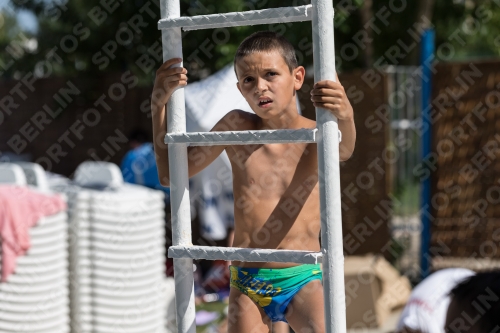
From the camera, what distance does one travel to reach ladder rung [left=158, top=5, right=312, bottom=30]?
6.44 ft

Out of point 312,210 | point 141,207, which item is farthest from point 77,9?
point 312,210

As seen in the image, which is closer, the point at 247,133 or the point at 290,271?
the point at 247,133

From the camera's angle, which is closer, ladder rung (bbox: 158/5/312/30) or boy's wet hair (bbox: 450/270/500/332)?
boy's wet hair (bbox: 450/270/500/332)

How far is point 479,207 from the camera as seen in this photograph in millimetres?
6477

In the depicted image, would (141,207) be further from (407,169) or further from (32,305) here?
(407,169)

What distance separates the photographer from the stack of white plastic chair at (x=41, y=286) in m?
4.25

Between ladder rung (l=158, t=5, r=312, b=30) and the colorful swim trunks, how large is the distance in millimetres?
829

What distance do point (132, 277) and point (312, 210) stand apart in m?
2.48

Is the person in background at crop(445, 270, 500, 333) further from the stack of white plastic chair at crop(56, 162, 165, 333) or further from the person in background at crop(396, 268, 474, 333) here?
the stack of white plastic chair at crop(56, 162, 165, 333)

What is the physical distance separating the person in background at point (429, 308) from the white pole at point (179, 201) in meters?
1.37

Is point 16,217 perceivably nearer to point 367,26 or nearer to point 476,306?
point 476,306

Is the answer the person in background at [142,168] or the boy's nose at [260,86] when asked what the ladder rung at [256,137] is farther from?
the person in background at [142,168]

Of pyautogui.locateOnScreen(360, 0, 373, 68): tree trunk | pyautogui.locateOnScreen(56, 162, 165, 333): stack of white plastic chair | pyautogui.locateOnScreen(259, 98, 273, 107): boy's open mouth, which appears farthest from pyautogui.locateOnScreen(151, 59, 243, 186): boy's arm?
pyautogui.locateOnScreen(360, 0, 373, 68): tree trunk

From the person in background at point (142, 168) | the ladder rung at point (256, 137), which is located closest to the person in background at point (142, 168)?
the person in background at point (142, 168)
